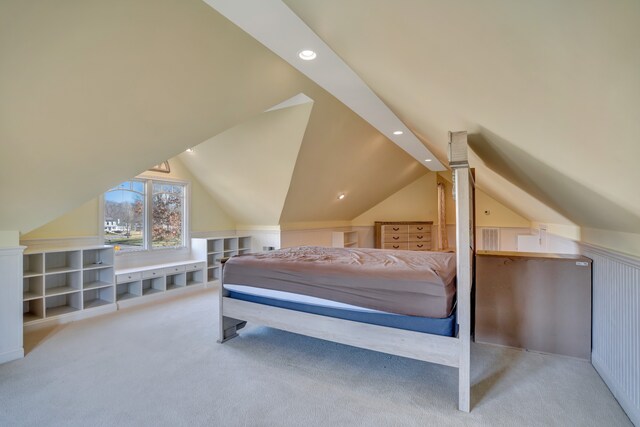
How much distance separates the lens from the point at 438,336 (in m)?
2.05

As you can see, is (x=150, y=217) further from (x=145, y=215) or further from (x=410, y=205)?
(x=410, y=205)

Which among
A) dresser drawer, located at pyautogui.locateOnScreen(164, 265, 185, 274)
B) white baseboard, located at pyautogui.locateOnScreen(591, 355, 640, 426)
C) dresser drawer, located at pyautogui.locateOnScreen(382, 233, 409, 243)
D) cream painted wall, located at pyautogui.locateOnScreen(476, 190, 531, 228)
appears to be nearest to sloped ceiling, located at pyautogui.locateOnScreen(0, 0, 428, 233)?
dresser drawer, located at pyautogui.locateOnScreen(164, 265, 185, 274)

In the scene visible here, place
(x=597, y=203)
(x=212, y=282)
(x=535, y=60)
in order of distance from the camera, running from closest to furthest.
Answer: (x=535, y=60)
(x=597, y=203)
(x=212, y=282)

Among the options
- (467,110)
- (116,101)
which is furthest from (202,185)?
(467,110)

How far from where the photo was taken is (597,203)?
177cm

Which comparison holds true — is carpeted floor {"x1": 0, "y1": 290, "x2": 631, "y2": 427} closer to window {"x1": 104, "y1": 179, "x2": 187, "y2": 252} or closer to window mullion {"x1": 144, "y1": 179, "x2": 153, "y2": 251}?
window {"x1": 104, "y1": 179, "x2": 187, "y2": 252}

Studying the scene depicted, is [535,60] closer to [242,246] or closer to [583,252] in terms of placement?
[583,252]

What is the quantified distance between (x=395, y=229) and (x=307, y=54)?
6137mm

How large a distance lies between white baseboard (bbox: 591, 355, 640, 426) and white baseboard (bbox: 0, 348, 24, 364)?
4.59 meters

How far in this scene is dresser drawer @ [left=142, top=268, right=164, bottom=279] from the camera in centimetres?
429

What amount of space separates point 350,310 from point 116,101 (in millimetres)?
2416

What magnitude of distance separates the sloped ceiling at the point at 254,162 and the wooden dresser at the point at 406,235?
3.16 metres

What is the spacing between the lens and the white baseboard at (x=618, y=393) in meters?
1.77

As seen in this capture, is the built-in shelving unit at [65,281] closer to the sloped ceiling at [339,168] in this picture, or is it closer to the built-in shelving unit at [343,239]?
the sloped ceiling at [339,168]
